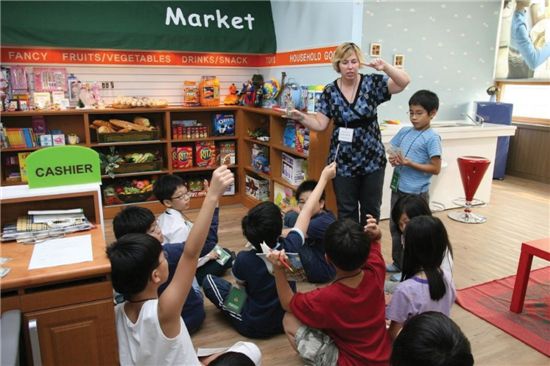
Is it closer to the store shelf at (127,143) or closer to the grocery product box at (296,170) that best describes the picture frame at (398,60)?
the grocery product box at (296,170)

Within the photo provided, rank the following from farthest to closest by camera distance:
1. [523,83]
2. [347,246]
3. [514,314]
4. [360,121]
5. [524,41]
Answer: [523,83] → [524,41] → [360,121] → [514,314] → [347,246]

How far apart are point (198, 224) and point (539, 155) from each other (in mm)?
6303

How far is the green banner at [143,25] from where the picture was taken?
4125 mm

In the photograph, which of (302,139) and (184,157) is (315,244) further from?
(184,157)

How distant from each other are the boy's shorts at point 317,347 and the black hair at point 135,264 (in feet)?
2.83

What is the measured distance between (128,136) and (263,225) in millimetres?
2939

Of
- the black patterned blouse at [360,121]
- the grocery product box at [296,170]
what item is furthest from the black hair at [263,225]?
the grocery product box at [296,170]

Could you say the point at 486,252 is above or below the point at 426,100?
below

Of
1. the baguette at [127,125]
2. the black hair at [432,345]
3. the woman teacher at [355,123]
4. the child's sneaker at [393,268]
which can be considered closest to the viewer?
the black hair at [432,345]

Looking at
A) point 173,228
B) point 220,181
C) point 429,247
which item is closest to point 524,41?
point 429,247

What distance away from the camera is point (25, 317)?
5.27ft

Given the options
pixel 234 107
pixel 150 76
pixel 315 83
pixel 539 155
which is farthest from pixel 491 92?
pixel 150 76

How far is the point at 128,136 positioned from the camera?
462 centimetres

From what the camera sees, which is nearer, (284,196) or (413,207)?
(413,207)
